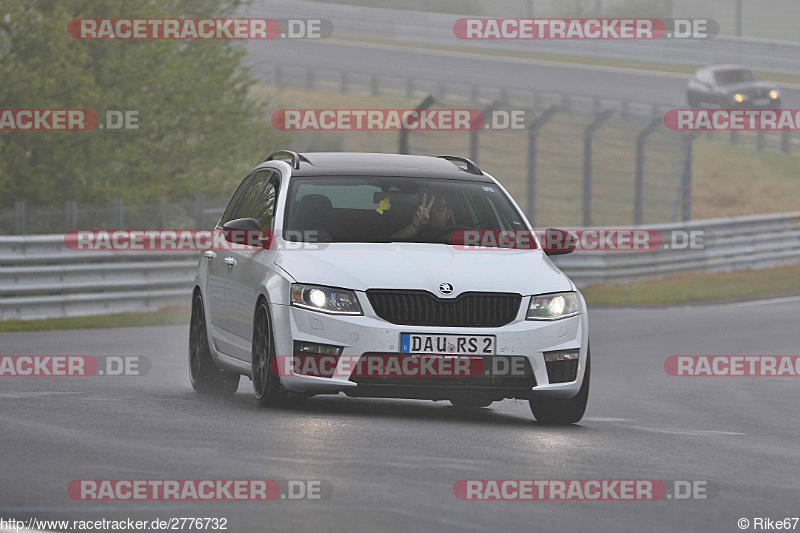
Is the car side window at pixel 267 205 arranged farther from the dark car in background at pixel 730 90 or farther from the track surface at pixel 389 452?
the dark car in background at pixel 730 90

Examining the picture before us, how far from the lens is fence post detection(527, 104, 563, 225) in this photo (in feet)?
85.4

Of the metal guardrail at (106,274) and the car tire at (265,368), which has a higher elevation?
the car tire at (265,368)

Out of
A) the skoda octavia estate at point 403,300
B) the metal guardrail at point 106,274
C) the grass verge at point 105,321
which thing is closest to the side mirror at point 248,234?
the skoda octavia estate at point 403,300

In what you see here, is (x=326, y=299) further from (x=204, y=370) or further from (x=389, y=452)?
(x=204, y=370)

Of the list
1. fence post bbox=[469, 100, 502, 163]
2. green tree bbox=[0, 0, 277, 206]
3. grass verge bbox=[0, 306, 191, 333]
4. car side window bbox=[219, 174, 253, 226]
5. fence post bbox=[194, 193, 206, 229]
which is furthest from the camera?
green tree bbox=[0, 0, 277, 206]

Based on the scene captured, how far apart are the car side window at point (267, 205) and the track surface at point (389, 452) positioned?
1220 mm

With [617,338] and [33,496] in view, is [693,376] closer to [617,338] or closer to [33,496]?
[617,338]

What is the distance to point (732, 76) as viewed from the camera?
1865 inches

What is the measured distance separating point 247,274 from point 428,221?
1220 mm

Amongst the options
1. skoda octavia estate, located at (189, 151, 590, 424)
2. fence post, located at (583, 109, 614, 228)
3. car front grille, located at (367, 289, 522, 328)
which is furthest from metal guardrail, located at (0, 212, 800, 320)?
car front grille, located at (367, 289, 522, 328)

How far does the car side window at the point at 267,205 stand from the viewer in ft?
35.7

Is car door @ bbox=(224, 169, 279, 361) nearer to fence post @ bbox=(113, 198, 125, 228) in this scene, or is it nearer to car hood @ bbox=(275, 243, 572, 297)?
car hood @ bbox=(275, 243, 572, 297)

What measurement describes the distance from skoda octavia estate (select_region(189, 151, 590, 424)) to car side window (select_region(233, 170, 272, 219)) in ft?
1.67

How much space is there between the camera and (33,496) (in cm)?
687
